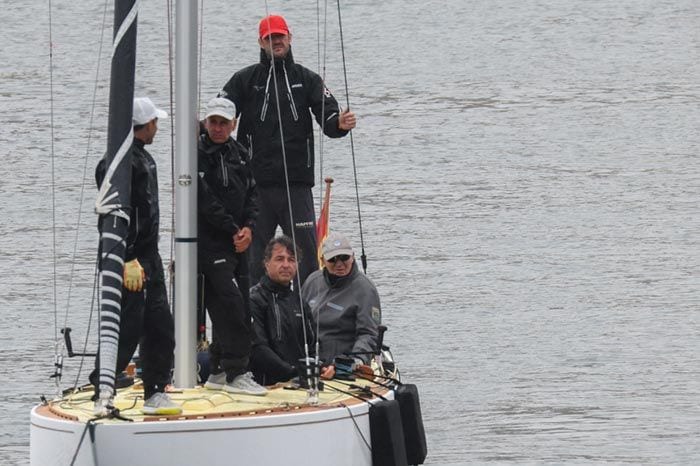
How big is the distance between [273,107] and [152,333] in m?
3.16

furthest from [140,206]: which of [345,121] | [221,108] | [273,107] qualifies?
[273,107]

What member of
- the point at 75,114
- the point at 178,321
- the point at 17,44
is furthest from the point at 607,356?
the point at 17,44

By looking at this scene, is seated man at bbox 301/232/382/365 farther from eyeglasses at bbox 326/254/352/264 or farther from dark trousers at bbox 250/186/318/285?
dark trousers at bbox 250/186/318/285

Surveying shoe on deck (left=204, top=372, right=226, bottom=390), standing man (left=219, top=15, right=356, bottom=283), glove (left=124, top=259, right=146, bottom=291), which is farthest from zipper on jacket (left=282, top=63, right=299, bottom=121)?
glove (left=124, top=259, right=146, bottom=291)

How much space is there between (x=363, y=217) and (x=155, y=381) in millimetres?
10009

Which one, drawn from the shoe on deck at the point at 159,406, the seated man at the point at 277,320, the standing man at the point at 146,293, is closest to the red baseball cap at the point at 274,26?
the seated man at the point at 277,320

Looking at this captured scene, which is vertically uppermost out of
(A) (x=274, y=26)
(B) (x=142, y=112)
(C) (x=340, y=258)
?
(A) (x=274, y=26)

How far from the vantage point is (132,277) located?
9648 millimetres

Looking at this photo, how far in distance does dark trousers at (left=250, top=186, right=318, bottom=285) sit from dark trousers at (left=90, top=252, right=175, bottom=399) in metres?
2.81

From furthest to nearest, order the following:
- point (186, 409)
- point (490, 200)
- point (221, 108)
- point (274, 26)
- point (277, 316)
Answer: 1. point (490, 200)
2. point (274, 26)
3. point (277, 316)
4. point (221, 108)
5. point (186, 409)

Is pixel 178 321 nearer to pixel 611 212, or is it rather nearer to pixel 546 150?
pixel 611 212

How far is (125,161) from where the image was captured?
9.55 meters

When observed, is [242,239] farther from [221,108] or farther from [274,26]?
[274,26]

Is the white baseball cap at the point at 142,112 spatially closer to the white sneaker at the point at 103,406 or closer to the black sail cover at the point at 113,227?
the black sail cover at the point at 113,227
